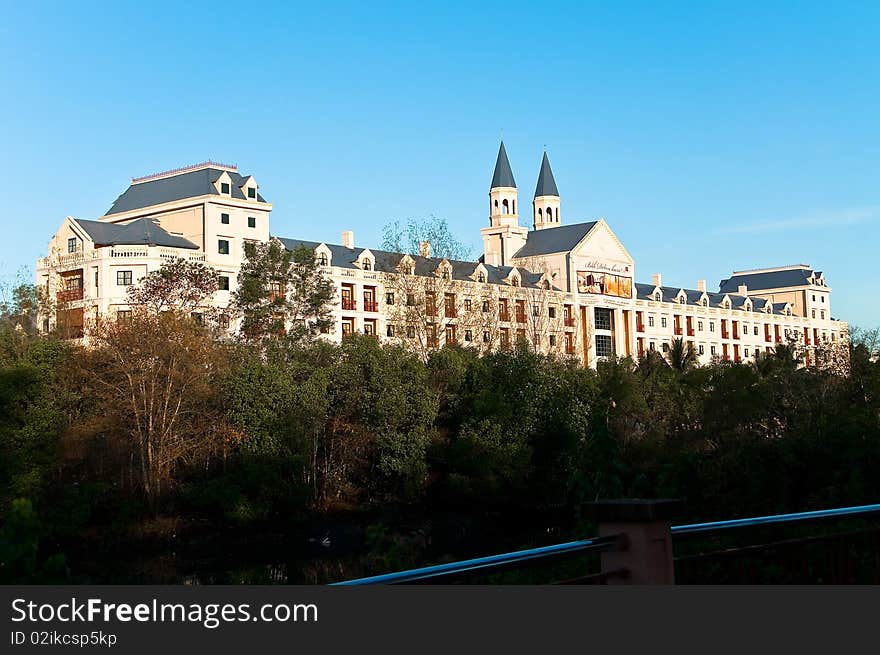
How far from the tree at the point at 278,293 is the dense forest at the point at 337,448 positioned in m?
0.69

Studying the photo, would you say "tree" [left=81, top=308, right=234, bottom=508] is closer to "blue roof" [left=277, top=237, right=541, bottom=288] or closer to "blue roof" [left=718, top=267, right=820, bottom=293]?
"blue roof" [left=277, top=237, right=541, bottom=288]

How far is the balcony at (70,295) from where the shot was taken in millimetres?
46969

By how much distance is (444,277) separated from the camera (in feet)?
160

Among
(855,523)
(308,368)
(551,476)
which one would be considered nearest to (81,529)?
(308,368)

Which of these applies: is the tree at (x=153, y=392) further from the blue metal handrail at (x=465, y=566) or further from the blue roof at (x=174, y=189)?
the blue metal handrail at (x=465, y=566)

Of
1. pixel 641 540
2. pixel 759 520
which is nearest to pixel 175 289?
pixel 759 520

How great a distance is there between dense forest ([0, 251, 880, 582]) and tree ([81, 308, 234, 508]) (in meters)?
0.06

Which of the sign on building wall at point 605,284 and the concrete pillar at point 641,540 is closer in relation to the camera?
the concrete pillar at point 641,540

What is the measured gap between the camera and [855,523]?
468 inches

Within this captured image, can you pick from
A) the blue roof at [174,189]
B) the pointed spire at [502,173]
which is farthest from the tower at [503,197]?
the blue roof at [174,189]

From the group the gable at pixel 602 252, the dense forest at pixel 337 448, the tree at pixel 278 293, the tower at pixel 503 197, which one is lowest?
the dense forest at pixel 337 448

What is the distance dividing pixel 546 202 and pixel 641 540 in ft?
251

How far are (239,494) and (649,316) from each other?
50773 millimetres

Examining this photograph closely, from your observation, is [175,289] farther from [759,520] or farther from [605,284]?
[605,284]
